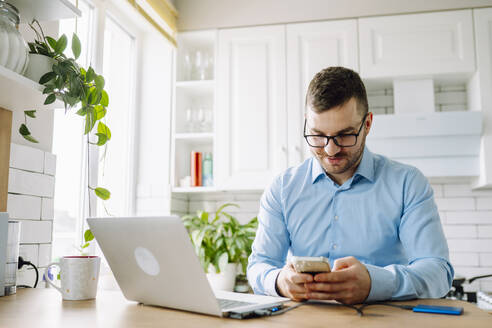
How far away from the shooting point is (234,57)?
3.21 meters

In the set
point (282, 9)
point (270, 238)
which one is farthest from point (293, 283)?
point (282, 9)

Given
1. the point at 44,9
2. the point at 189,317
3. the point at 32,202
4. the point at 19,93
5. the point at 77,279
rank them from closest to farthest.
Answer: the point at 189,317
the point at 77,279
the point at 19,93
the point at 44,9
the point at 32,202

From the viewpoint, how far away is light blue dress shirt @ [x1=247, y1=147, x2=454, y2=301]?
145 centimetres

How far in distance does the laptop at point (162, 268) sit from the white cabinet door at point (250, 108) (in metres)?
1.87

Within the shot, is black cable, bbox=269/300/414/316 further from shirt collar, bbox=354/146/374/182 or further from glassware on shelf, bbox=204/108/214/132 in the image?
glassware on shelf, bbox=204/108/214/132

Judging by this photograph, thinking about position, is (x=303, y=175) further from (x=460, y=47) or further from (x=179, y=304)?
(x=460, y=47)

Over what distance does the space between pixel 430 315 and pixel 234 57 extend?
2.47 meters

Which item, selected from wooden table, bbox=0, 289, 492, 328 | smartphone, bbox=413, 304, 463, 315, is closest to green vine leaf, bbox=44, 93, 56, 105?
wooden table, bbox=0, 289, 492, 328

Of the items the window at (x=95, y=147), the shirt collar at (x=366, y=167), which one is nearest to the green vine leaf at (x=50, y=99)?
the window at (x=95, y=147)

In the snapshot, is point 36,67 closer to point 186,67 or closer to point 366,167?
point 366,167

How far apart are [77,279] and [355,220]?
87cm

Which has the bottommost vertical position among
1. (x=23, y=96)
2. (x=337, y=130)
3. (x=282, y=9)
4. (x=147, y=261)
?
(x=147, y=261)

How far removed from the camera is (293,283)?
1180mm

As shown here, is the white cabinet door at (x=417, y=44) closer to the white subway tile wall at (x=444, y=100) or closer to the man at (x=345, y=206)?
the white subway tile wall at (x=444, y=100)
